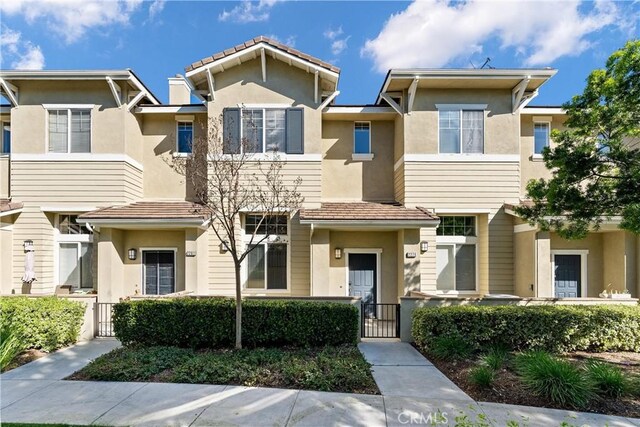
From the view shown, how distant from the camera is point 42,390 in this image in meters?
5.55

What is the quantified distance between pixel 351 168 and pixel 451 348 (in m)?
7.04

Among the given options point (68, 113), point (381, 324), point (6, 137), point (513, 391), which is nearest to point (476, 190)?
point (381, 324)

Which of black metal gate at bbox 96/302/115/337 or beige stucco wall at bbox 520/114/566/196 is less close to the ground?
beige stucco wall at bbox 520/114/566/196

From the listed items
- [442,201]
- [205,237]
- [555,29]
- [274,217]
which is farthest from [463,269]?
[205,237]

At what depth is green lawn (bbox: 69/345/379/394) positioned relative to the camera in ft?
18.5

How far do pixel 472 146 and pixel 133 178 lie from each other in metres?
11.5

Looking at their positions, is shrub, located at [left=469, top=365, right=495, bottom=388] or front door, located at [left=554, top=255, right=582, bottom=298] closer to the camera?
shrub, located at [left=469, top=365, right=495, bottom=388]

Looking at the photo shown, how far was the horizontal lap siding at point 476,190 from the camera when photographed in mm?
11250

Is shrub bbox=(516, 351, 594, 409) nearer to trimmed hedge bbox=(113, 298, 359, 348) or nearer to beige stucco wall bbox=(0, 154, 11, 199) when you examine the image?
trimmed hedge bbox=(113, 298, 359, 348)

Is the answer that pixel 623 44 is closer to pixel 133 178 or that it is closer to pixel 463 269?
pixel 463 269

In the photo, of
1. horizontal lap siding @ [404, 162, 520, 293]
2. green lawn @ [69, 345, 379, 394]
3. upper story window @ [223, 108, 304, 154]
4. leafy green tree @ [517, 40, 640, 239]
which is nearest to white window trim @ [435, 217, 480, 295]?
horizontal lap siding @ [404, 162, 520, 293]

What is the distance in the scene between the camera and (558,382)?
16.5ft

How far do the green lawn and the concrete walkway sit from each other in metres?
0.22

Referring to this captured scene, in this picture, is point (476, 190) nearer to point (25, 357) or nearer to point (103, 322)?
point (103, 322)
